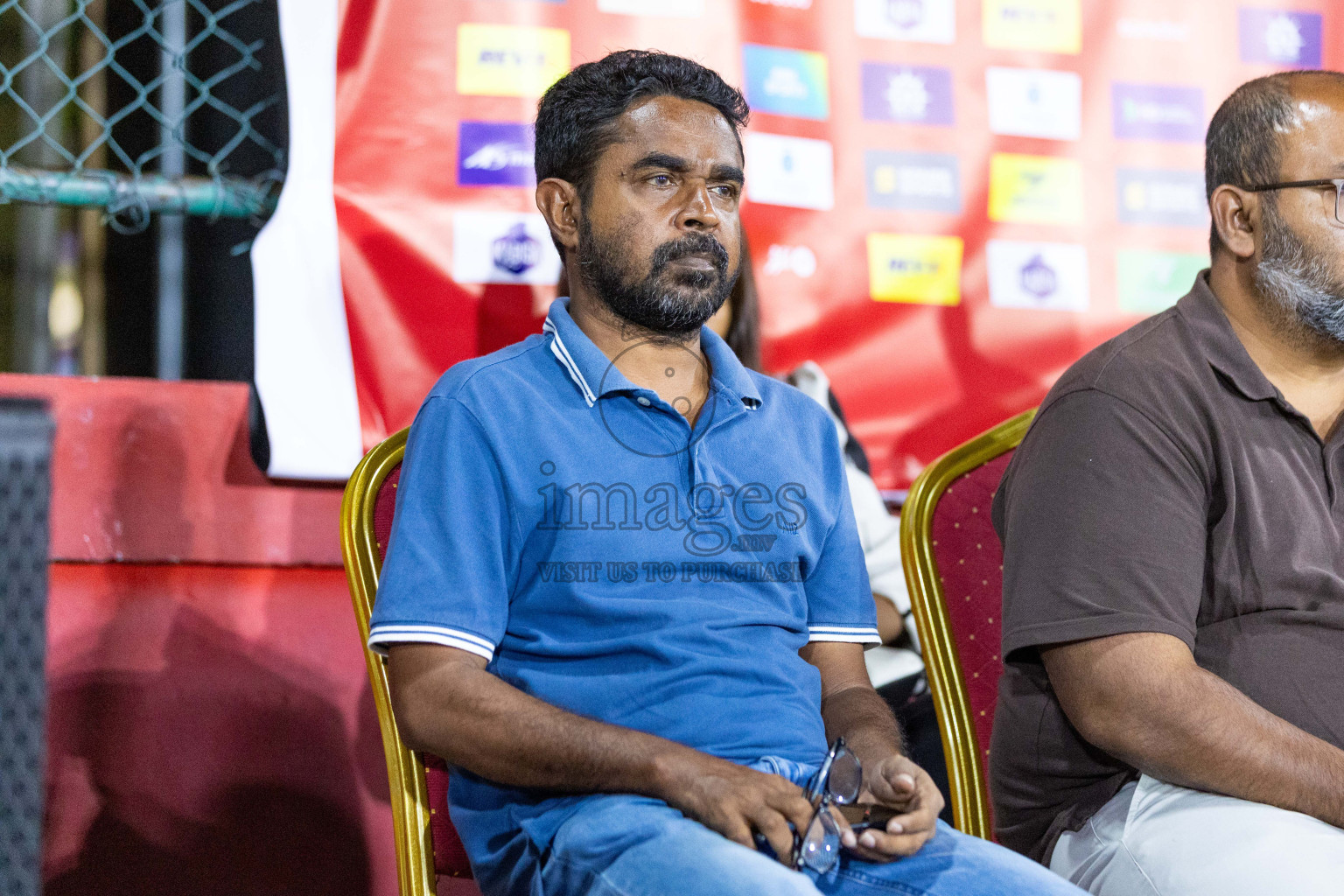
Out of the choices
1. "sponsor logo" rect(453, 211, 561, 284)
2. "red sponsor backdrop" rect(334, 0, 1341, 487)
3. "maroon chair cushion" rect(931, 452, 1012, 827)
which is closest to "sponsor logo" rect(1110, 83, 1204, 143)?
"red sponsor backdrop" rect(334, 0, 1341, 487)

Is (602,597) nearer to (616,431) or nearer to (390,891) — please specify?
(616,431)

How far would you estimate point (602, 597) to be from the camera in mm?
1280

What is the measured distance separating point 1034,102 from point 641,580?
1.71 m

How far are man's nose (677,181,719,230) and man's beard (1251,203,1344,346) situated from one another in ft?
2.44

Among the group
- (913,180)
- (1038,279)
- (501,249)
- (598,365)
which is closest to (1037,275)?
(1038,279)

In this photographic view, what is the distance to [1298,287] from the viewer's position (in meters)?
1.56

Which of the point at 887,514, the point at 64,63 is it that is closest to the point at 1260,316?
the point at 887,514

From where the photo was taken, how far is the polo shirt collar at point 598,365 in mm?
1409

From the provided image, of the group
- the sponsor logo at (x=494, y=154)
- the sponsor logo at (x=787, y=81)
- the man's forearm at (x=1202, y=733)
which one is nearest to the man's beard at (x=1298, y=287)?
the man's forearm at (x=1202, y=733)

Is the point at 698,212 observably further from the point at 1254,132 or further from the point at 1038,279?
the point at 1038,279

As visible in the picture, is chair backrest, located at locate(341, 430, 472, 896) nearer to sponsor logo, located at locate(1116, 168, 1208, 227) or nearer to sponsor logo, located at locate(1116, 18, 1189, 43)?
sponsor logo, located at locate(1116, 168, 1208, 227)

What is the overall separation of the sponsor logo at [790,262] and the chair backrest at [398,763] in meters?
1.12

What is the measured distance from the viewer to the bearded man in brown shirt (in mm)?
1270

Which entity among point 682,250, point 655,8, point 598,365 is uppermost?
point 655,8
